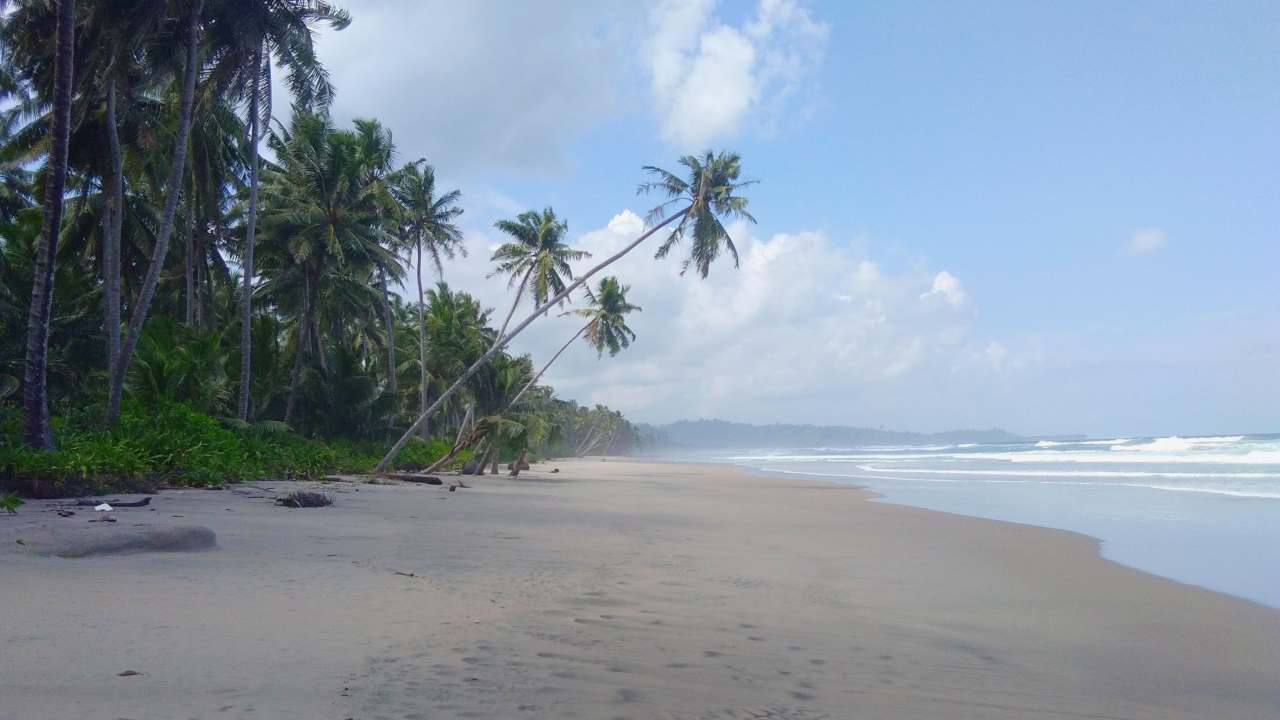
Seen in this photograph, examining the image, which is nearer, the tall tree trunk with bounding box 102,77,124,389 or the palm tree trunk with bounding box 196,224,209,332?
the tall tree trunk with bounding box 102,77,124,389

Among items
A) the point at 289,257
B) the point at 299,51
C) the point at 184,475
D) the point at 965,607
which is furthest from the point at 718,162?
the point at 965,607

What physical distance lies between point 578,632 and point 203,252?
23058 millimetres

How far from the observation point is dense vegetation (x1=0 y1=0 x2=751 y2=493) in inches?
465

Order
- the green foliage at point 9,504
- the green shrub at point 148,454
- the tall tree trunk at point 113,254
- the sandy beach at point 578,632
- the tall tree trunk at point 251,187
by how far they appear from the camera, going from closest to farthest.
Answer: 1. the sandy beach at point 578,632
2. the green foliage at point 9,504
3. the green shrub at point 148,454
4. the tall tree trunk at point 113,254
5. the tall tree trunk at point 251,187

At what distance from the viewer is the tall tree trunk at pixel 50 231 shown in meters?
10.4

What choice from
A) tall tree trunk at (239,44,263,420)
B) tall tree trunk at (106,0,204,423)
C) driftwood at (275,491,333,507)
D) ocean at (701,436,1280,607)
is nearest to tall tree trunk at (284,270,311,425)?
tall tree trunk at (239,44,263,420)

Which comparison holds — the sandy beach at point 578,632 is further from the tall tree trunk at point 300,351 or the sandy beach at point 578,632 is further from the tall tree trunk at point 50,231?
the tall tree trunk at point 300,351

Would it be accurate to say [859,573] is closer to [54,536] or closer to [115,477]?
[54,536]

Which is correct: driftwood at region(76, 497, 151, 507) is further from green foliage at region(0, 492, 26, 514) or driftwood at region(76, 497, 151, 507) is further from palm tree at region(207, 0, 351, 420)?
palm tree at region(207, 0, 351, 420)

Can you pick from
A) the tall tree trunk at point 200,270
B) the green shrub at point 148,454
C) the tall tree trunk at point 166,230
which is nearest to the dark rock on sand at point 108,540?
the green shrub at point 148,454

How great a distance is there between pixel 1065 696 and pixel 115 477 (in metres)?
11.0

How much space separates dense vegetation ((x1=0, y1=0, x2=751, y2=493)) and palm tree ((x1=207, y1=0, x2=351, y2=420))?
0.04 metres

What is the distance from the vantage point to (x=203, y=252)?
2283 centimetres

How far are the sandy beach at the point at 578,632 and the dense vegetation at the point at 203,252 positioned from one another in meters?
5.08
